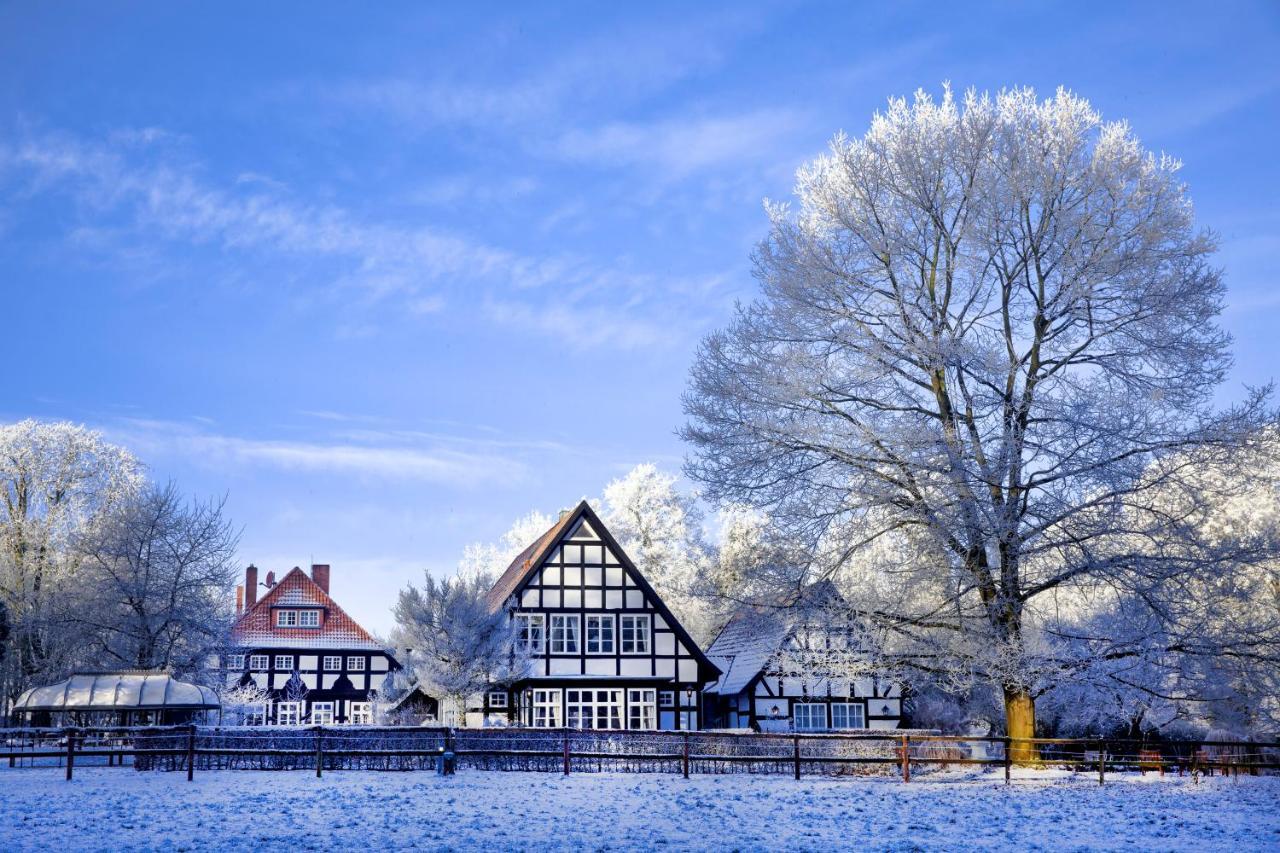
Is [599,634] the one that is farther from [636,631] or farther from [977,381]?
[977,381]

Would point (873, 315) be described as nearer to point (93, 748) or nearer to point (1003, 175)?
point (1003, 175)

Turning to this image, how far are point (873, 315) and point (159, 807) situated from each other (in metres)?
14.4

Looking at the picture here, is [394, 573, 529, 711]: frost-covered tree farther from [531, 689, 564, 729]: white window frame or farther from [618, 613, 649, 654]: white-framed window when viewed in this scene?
[618, 613, 649, 654]: white-framed window

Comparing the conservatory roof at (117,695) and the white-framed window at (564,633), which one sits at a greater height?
the white-framed window at (564,633)

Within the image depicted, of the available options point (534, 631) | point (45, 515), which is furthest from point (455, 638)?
point (45, 515)

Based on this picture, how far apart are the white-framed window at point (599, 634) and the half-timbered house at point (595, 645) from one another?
0.03 meters

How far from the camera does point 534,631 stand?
128 ft

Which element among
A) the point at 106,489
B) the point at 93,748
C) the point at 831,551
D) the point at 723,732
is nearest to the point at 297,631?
the point at 106,489

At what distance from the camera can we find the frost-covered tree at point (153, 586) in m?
Answer: 39.5

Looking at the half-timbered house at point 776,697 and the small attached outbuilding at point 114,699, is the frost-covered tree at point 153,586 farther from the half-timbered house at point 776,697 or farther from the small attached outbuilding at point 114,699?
the half-timbered house at point 776,697

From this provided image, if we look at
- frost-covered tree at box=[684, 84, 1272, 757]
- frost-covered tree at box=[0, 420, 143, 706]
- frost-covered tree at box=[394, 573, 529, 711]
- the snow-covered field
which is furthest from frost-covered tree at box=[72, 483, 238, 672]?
frost-covered tree at box=[684, 84, 1272, 757]

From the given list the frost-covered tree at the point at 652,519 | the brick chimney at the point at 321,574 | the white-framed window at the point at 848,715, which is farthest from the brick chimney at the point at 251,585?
the white-framed window at the point at 848,715

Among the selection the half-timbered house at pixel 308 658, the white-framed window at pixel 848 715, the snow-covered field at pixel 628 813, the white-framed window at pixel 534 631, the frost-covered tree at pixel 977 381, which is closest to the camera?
the snow-covered field at pixel 628 813

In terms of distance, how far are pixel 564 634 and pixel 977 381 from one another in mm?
20761
